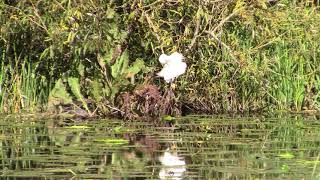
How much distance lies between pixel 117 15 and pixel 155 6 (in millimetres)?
427

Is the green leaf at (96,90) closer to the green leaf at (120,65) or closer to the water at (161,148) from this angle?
the green leaf at (120,65)

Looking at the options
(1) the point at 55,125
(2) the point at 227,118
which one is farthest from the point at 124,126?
(2) the point at 227,118

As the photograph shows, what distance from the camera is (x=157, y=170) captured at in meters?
6.20

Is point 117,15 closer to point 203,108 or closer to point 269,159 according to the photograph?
point 203,108

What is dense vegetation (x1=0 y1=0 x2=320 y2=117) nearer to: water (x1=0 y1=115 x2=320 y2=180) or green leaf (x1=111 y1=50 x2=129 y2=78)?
green leaf (x1=111 y1=50 x2=129 y2=78)

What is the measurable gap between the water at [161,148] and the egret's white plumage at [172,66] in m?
0.47

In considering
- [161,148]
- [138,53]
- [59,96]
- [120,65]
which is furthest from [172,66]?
[161,148]

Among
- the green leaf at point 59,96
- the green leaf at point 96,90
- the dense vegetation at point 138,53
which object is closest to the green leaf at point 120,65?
the dense vegetation at point 138,53

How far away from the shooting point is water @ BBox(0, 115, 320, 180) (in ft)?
20.1

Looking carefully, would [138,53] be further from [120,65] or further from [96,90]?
[96,90]

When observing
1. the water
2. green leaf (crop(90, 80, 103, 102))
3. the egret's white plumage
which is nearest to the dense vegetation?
green leaf (crop(90, 80, 103, 102))

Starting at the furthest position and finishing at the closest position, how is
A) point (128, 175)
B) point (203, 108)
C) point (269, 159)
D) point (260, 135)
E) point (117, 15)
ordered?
point (203, 108)
point (117, 15)
point (260, 135)
point (269, 159)
point (128, 175)

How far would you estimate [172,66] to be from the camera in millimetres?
9125

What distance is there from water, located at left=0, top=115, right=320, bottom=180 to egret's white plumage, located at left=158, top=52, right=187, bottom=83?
1.55 ft
